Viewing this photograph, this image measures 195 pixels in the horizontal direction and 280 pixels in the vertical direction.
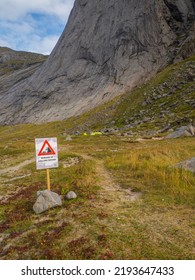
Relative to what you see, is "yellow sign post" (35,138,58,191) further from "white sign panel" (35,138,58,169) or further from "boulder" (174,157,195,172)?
"boulder" (174,157,195,172)

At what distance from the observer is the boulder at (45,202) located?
11.3 meters

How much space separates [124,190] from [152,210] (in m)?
3.13

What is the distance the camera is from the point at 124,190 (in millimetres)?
13492

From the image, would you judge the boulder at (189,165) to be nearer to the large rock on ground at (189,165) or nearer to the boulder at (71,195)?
the large rock on ground at (189,165)

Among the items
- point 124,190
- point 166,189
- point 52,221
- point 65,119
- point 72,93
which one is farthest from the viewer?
point 72,93

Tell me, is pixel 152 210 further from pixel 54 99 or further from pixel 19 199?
pixel 54 99

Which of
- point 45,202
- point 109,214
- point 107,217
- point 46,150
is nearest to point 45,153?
point 46,150

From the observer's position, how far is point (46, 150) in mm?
12938

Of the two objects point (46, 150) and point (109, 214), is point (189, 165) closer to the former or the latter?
point (109, 214)

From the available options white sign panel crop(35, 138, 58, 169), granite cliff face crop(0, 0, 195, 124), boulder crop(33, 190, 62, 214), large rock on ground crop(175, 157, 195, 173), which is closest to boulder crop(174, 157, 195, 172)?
large rock on ground crop(175, 157, 195, 173)

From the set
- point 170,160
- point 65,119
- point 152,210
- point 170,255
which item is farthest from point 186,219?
point 65,119

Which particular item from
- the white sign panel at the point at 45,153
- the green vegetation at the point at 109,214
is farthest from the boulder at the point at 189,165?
the white sign panel at the point at 45,153

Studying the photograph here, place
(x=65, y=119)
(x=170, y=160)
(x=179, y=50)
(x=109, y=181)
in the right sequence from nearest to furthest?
1. (x=109, y=181)
2. (x=170, y=160)
3. (x=179, y=50)
4. (x=65, y=119)
